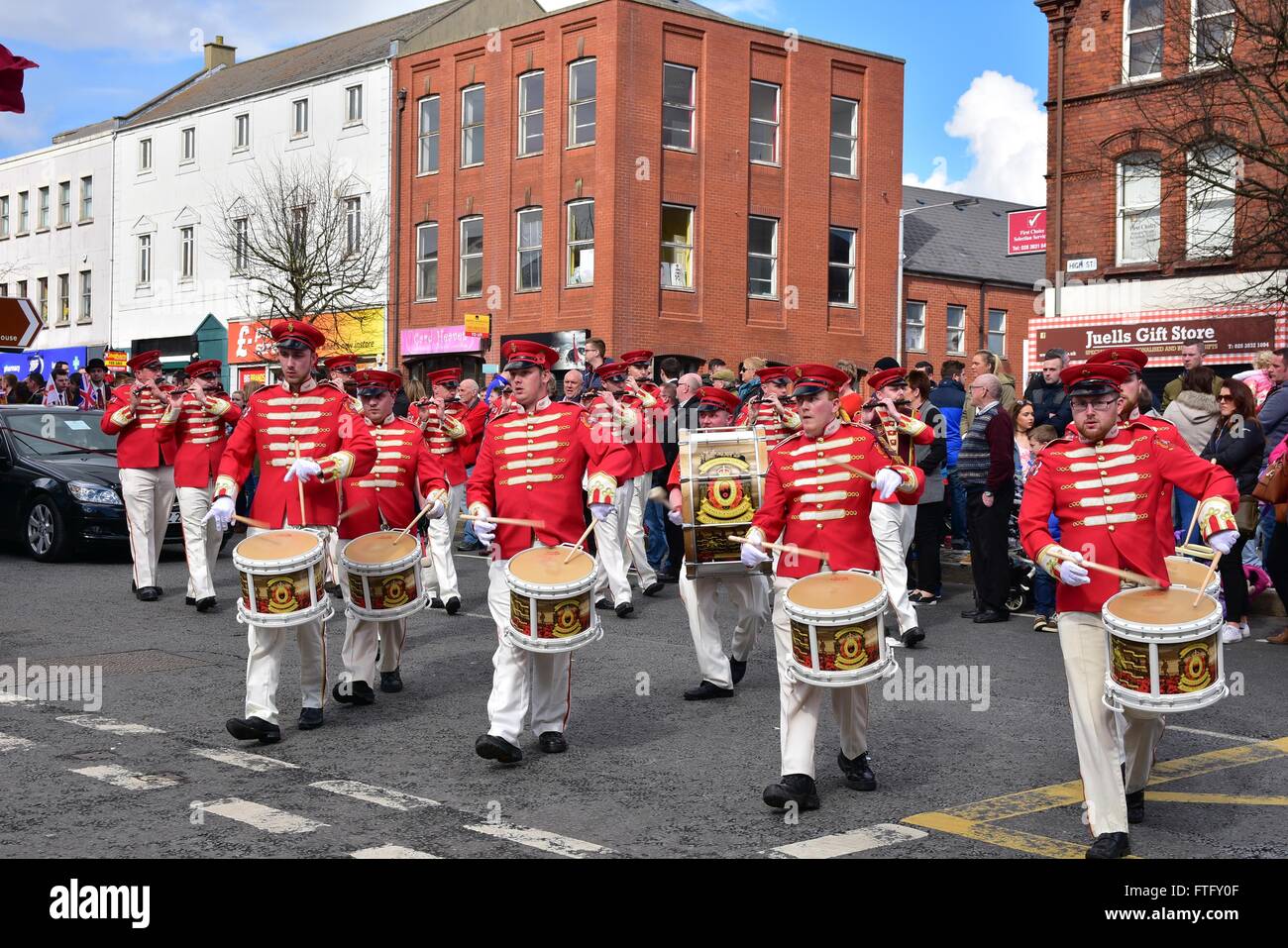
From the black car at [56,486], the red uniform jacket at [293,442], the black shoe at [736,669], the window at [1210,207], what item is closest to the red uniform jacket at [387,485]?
the red uniform jacket at [293,442]

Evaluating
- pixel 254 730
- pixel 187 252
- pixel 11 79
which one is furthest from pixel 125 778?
pixel 187 252

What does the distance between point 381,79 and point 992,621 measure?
105 ft

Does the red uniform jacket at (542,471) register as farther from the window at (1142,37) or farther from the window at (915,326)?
the window at (915,326)

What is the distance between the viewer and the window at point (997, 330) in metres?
46.5

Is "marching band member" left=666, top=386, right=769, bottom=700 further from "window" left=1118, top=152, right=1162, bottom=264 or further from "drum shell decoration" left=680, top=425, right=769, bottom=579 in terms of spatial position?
"window" left=1118, top=152, right=1162, bottom=264

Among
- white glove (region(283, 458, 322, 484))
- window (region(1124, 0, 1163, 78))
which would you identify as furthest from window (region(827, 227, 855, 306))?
white glove (region(283, 458, 322, 484))

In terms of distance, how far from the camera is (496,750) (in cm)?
743

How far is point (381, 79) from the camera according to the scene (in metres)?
41.1

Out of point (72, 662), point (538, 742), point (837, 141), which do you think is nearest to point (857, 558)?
point (538, 742)

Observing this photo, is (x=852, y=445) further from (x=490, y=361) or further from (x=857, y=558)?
(x=490, y=361)

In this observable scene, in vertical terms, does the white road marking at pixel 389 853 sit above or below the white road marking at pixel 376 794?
above

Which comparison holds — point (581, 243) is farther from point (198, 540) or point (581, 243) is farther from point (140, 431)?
point (198, 540)

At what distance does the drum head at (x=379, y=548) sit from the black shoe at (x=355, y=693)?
79 cm
